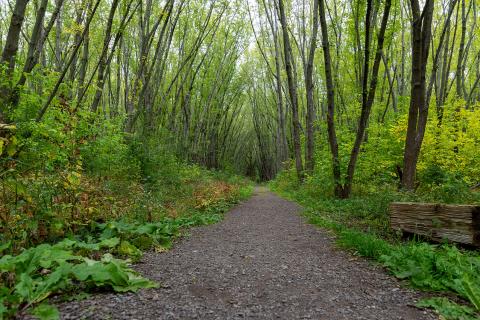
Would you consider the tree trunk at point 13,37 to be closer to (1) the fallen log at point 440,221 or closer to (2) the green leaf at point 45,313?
(2) the green leaf at point 45,313

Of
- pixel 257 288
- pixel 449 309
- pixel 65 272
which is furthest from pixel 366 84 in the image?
pixel 65 272

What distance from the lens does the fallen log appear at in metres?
3.21

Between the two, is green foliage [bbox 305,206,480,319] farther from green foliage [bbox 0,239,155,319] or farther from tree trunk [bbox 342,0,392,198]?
tree trunk [bbox 342,0,392,198]

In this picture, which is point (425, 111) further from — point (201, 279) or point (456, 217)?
point (201, 279)

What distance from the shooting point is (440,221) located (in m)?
3.54

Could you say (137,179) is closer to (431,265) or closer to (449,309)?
(431,265)

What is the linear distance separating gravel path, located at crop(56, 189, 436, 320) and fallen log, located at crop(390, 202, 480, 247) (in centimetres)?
105

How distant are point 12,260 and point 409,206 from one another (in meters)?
4.28

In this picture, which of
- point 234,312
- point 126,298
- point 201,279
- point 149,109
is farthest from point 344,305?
point 149,109

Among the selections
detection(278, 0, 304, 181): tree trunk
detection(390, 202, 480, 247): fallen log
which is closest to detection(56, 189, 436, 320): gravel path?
detection(390, 202, 480, 247): fallen log

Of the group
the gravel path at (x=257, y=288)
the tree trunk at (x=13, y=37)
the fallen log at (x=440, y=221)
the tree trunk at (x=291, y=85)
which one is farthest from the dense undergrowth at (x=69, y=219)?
the tree trunk at (x=291, y=85)

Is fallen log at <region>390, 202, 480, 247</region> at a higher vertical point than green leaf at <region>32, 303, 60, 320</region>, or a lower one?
higher

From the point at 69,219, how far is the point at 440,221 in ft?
13.9

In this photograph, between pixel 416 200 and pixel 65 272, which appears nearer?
pixel 65 272
